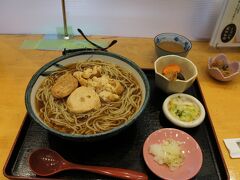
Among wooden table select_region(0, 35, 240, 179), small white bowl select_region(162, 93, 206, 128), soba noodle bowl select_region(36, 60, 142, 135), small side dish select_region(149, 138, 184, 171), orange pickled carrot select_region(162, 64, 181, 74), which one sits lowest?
wooden table select_region(0, 35, 240, 179)

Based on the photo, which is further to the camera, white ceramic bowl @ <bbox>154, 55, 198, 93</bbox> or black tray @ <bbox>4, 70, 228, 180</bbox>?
white ceramic bowl @ <bbox>154, 55, 198, 93</bbox>

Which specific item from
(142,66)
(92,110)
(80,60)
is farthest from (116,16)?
(92,110)

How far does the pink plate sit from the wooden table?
14cm

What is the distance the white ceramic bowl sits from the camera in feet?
3.55

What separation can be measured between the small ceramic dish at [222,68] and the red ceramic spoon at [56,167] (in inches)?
27.3

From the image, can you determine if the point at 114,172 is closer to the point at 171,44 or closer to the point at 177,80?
the point at 177,80

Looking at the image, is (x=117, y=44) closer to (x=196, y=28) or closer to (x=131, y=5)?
(x=131, y=5)

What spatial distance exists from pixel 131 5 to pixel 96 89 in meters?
0.64

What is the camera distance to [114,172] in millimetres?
843

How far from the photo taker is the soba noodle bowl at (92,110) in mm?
909

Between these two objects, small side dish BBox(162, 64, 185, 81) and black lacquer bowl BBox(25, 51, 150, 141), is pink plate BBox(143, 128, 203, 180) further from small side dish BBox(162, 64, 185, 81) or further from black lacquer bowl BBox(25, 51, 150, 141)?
small side dish BBox(162, 64, 185, 81)

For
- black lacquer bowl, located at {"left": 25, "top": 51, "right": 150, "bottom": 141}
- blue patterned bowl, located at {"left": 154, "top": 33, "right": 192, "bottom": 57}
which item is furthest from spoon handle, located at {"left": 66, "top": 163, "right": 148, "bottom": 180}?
blue patterned bowl, located at {"left": 154, "top": 33, "right": 192, "bottom": 57}

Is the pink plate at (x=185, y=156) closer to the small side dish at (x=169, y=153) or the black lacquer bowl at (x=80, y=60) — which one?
the small side dish at (x=169, y=153)

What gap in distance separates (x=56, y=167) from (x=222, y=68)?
969 millimetres
